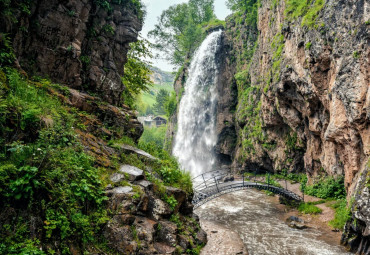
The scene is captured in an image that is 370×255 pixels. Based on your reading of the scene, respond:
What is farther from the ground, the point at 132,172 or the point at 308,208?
the point at 132,172

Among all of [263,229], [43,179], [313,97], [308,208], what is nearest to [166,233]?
[43,179]

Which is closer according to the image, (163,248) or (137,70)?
(163,248)

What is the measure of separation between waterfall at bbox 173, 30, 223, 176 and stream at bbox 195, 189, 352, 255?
41.5 ft

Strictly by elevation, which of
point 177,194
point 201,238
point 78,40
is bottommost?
point 201,238

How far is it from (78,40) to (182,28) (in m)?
35.1

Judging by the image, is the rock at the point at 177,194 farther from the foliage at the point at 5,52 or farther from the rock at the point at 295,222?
the rock at the point at 295,222

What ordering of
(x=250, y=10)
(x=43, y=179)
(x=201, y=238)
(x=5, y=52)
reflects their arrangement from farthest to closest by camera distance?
(x=250, y=10) < (x=201, y=238) < (x=5, y=52) < (x=43, y=179)

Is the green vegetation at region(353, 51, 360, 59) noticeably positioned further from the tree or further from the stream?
the tree

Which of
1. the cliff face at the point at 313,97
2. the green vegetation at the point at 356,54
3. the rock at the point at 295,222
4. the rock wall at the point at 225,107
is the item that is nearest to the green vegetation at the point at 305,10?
the cliff face at the point at 313,97

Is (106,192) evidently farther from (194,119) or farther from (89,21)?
(194,119)

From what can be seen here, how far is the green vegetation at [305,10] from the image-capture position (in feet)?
48.2

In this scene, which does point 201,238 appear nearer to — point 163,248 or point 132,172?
point 163,248

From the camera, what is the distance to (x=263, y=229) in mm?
12539

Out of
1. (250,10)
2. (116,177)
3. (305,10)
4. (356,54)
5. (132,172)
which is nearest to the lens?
(116,177)
